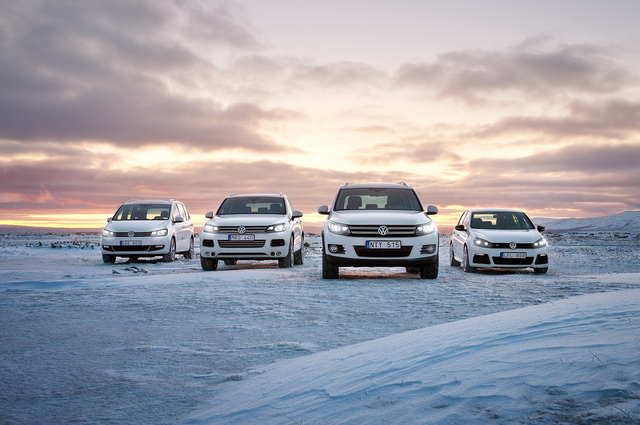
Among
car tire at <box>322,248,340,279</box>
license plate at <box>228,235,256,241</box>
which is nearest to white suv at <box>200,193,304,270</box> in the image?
license plate at <box>228,235,256,241</box>

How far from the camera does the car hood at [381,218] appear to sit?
10039 mm

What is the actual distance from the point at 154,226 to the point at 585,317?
45.8 feet

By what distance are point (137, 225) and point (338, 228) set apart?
8574 millimetres

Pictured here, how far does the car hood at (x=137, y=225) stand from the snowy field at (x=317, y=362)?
28.7 ft

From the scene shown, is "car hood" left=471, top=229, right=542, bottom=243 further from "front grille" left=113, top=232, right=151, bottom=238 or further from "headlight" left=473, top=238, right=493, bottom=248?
"front grille" left=113, top=232, right=151, bottom=238

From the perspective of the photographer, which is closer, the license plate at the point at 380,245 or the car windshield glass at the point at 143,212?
the license plate at the point at 380,245

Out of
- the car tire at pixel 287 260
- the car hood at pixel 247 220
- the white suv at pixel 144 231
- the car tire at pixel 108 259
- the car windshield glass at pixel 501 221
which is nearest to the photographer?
the car hood at pixel 247 220

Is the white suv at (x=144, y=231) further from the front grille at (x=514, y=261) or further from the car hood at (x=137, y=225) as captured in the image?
the front grille at (x=514, y=261)

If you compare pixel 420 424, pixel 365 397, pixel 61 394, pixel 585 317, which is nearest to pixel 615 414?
pixel 420 424

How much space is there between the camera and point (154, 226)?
52.6 ft

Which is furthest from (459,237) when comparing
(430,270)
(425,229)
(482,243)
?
(425,229)

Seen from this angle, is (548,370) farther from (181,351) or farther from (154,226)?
(154,226)

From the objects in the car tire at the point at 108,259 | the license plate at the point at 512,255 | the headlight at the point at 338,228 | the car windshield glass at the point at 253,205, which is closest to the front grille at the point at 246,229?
the car windshield glass at the point at 253,205

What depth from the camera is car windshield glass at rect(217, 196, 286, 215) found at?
13.9m
